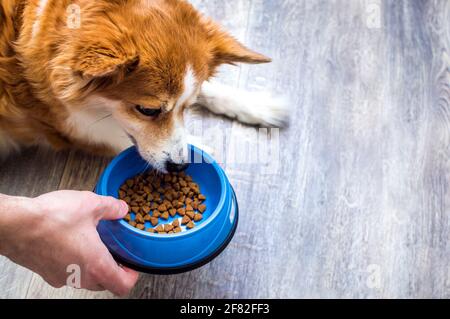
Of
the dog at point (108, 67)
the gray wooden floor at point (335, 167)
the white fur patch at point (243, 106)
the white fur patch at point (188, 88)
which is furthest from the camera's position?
the white fur patch at point (243, 106)

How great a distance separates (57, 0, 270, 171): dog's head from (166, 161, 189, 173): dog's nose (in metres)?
0.03

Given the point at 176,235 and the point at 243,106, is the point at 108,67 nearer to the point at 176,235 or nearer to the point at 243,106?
the point at 176,235

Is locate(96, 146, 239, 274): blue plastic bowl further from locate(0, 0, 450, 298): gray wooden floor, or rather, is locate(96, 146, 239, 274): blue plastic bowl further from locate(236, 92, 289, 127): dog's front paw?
locate(236, 92, 289, 127): dog's front paw

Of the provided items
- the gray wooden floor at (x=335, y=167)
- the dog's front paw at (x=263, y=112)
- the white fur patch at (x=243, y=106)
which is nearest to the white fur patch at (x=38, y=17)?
the gray wooden floor at (x=335, y=167)

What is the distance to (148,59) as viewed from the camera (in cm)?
119

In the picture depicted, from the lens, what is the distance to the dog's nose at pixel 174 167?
56.4 inches

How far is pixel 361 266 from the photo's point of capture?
5.24 ft

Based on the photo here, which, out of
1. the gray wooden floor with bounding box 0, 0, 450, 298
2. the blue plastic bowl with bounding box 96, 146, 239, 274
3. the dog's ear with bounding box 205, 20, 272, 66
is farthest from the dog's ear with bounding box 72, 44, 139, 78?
the gray wooden floor with bounding box 0, 0, 450, 298

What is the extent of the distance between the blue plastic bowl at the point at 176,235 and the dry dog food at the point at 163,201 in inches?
1.1

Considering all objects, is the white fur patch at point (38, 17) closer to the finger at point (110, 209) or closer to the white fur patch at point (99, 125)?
the white fur patch at point (99, 125)

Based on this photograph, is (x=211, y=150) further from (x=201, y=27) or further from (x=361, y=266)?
(x=361, y=266)
